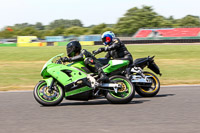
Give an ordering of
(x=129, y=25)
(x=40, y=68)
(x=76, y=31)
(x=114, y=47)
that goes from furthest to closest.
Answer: (x=129, y=25)
(x=76, y=31)
(x=40, y=68)
(x=114, y=47)

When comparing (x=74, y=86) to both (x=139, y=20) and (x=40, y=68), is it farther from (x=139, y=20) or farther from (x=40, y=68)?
(x=139, y=20)

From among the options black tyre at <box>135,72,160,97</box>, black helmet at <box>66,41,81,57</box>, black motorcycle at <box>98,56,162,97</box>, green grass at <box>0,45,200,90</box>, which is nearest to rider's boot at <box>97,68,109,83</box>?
black helmet at <box>66,41,81,57</box>

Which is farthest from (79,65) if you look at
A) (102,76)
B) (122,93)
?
(122,93)

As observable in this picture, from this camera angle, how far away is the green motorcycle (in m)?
6.75

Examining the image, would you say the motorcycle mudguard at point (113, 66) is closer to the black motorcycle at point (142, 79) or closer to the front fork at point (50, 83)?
the black motorcycle at point (142, 79)

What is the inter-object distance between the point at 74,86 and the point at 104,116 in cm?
132

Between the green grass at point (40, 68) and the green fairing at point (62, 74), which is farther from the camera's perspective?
the green grass at point (40, 68)

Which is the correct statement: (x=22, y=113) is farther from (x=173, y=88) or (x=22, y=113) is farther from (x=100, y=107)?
(x=173, y=88)

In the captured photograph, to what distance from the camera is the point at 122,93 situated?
7.04 m

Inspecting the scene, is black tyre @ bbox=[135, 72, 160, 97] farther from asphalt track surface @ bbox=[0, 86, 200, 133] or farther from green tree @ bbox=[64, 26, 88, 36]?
green tree @ bbox=[64, 26, 88, 36]

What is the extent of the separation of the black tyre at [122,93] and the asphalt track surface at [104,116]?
0.13 metres

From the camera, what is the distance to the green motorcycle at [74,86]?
Answer: 22.1ft

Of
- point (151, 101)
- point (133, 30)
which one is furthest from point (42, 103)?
point (133, 30)

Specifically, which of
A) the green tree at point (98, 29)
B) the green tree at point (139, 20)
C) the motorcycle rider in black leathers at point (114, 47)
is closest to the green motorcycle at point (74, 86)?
the motorcycle rider in black leathers at point (114, 47)
